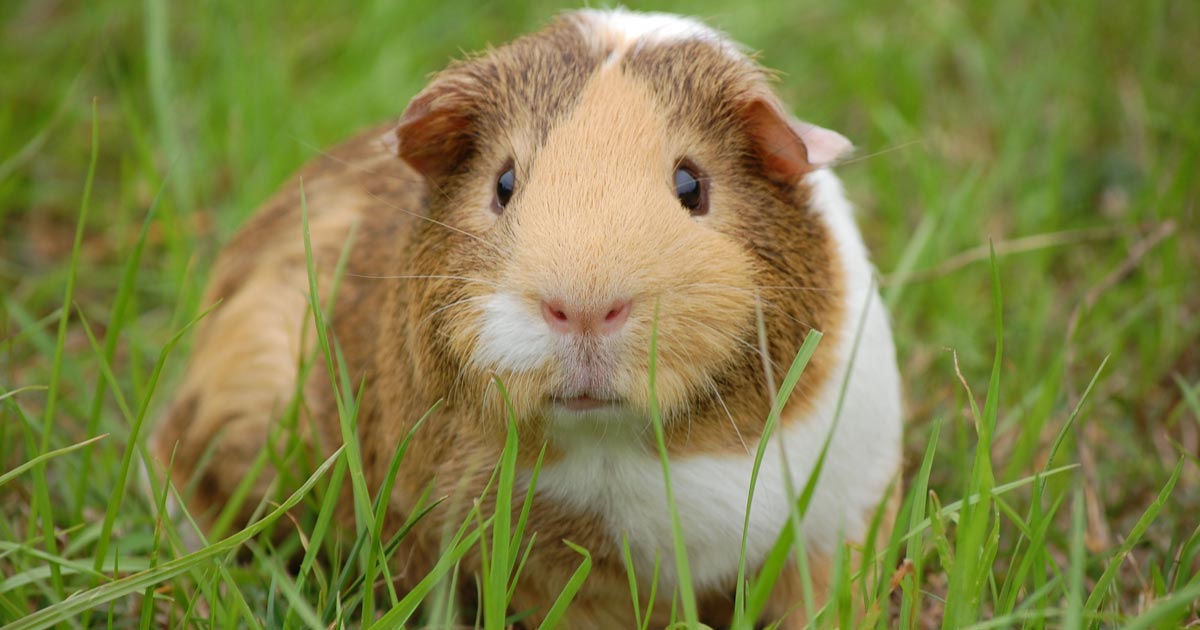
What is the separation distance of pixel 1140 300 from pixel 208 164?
159 inches

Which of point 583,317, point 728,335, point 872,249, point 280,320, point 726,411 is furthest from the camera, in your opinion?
point 872,249

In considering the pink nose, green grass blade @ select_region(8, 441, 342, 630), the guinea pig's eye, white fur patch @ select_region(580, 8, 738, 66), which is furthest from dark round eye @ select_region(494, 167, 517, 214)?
green grass blade @ select_region(8, 441, 342, 630)

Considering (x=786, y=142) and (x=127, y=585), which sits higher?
(x=786, y=142)

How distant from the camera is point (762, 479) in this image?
10.4 feet

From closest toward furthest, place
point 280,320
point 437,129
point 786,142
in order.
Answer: point 786,142 → point 437,129 → point 280,320

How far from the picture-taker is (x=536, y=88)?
310cm

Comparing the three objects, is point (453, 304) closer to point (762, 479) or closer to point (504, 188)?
point (504, 188)

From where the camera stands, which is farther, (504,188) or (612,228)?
(504,188)

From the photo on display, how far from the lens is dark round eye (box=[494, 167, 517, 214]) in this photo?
3.07 meters

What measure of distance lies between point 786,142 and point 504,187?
0.68m

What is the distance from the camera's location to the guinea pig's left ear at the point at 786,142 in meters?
3.04

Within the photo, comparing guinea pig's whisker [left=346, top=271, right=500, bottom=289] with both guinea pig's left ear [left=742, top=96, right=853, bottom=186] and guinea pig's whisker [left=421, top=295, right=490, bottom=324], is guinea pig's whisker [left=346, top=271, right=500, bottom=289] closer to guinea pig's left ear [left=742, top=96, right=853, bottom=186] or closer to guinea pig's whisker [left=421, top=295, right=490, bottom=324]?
guinea pig's whisker [left=421, top=295, right=490, bottom=324]

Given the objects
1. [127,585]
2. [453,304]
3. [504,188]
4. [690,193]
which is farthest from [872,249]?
[127,585]

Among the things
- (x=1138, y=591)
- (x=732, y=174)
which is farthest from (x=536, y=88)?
(x=1138, y=591)
